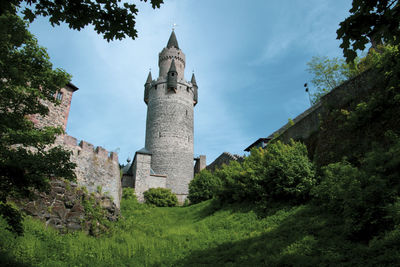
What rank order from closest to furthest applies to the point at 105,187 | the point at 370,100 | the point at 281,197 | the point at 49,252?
the point at 49,252 → the point at 370,100 → the point at 281,197 → the point at 105,187

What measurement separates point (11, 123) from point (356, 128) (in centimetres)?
1120

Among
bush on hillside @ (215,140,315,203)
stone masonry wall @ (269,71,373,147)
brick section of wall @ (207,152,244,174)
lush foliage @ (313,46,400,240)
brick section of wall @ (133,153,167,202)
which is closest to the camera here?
lush foliage @ (313,46,400,240)

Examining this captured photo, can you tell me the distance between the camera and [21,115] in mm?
5973

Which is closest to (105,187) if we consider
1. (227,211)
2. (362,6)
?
(227,211)

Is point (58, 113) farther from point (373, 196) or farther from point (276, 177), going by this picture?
point (373, 196)

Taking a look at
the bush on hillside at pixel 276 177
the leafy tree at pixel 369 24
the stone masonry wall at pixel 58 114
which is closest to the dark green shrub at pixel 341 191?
the bush on hillside at pixel 276 177

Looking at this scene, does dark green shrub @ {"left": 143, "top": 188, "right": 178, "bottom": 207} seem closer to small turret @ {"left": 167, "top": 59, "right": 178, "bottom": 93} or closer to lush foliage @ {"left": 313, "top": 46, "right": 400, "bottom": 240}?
small turret @ {"left": 167, "top": 59, "right": 178, "bottom": 93}

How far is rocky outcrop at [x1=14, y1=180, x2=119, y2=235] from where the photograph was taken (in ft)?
32.1

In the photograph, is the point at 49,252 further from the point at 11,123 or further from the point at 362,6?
the point at 362,6

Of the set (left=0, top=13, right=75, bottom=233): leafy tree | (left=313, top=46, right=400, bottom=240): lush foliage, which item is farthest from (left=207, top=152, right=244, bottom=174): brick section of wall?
(left=0, top=13, right=75, bottom=233): leafy tree

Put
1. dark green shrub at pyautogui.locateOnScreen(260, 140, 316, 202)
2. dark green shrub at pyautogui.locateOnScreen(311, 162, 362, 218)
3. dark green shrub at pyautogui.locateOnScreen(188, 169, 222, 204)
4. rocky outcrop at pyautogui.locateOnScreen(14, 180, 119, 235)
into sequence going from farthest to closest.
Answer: dark green shrub at pyautogui.locateOnScreen(188, 169, 222, 204), dark green shrub at pyautogui.locateOnScreen(260, 140, 316, 202), rocky outcrop at pyautogui.locateOnScreen(14, 180, 119, 235), dark green shrub at pyautogui.locateOnScreen(311, 162, 362, 218)

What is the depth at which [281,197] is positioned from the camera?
11.6 meters

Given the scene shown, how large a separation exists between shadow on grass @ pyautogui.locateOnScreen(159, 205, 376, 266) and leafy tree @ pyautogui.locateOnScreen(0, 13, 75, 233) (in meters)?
4.75

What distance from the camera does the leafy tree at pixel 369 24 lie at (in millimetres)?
3152
